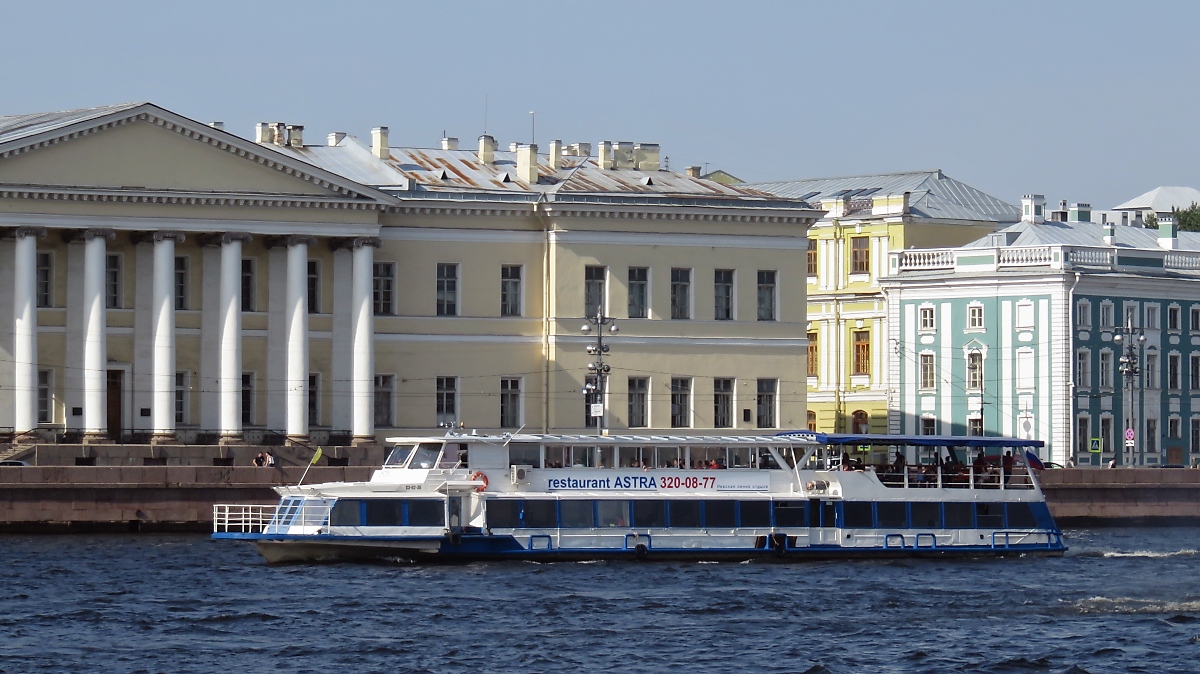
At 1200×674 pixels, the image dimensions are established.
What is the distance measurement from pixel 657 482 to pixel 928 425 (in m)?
29.5

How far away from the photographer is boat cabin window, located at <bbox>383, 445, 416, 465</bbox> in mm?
43188

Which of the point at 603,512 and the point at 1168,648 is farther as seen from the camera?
the point at 603,512

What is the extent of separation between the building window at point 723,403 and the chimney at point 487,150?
781 centimetres

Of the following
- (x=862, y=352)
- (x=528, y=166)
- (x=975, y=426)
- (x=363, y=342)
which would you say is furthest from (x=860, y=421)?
(x=363, y=342)

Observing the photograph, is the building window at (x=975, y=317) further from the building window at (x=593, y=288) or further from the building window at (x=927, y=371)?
the building window at (x=593, y=288)

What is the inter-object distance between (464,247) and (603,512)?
58.5 ft

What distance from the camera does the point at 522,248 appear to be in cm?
6050

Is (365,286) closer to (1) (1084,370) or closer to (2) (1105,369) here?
(1) (1084,370)

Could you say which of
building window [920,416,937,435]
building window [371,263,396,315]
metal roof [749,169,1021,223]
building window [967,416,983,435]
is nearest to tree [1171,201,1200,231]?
metal roof [749,169,1021,223]

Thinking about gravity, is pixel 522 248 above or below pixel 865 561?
above

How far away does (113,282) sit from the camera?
5719 cm

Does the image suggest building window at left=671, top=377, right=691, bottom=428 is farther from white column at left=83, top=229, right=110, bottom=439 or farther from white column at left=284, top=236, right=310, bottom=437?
white column at left=83, top=229, right=110, bottom=439

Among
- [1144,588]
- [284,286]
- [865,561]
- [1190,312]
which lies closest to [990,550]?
[865,561]

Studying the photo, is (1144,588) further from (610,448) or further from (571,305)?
(571,305)
